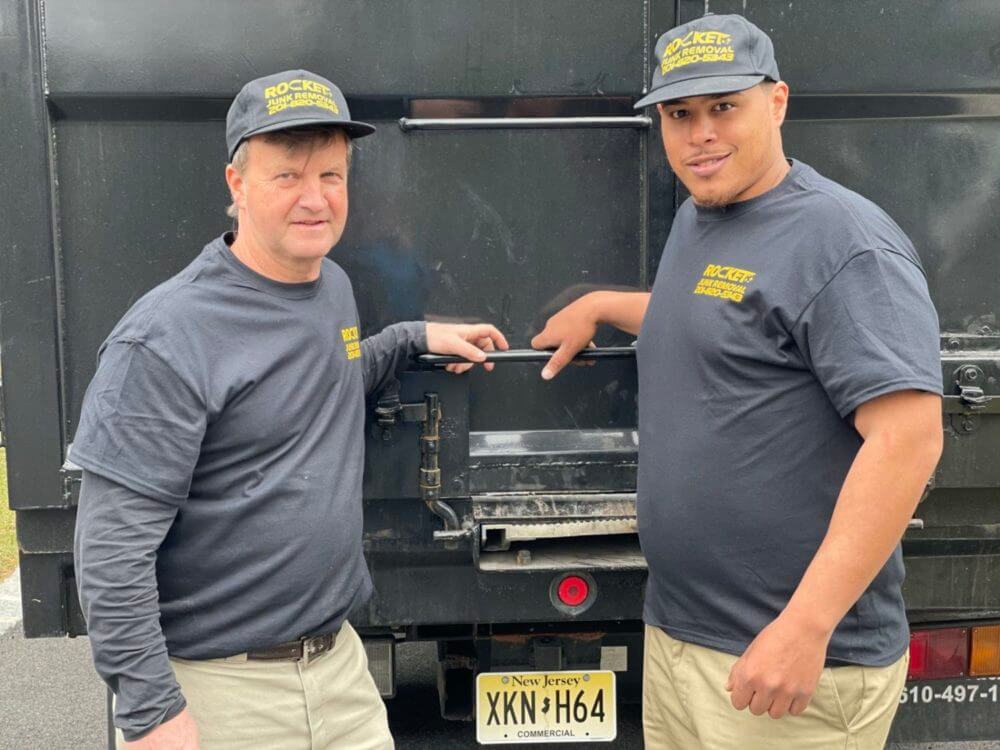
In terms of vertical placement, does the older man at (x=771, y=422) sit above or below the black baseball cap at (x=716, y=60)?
below

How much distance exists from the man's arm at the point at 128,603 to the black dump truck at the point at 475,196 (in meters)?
0.73

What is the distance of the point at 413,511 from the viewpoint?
2.93 meters

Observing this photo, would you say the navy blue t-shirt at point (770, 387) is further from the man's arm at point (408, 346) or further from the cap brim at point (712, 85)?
the man's arm at point (408, 346)

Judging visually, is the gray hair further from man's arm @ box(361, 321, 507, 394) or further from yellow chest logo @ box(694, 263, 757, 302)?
yellow chest logo @ box(694, 263, 757, 302)

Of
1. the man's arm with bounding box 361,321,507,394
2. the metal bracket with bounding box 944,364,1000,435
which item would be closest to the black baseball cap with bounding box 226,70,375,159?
the man's arm with bounding box 361,321,507,394

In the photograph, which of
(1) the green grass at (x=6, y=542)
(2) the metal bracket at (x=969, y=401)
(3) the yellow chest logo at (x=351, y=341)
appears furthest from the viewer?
(1) the green grass at (x=6, y=542)

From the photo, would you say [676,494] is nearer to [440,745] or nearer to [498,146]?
[498,146]

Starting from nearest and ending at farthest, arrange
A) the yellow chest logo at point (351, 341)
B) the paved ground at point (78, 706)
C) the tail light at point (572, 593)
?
the yellow chest logo at point (351, 341) < the tail light at point (572, 593) < the paved ground at point (78, 706)

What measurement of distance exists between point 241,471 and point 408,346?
58 centimetres

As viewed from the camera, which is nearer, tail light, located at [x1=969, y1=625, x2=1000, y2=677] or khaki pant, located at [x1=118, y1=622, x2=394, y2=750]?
khaki pant, located at [x1=118, y1=622, x2=394, y2=750]

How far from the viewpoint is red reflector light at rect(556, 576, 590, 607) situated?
9.84 ft

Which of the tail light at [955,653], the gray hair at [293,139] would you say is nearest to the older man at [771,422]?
the gray hair at [293,139]

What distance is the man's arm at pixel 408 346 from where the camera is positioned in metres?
2.72

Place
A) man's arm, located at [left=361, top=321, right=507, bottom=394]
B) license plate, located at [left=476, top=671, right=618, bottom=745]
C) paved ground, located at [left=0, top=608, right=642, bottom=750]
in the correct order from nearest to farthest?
man's arm, located at [left=361, top=321, right=507, bottom=394] < license plate, located at [left=476, top=671, right=618, bottom=745] < paved ground, located at [left=0, top=608, right=642, bottom=750]
